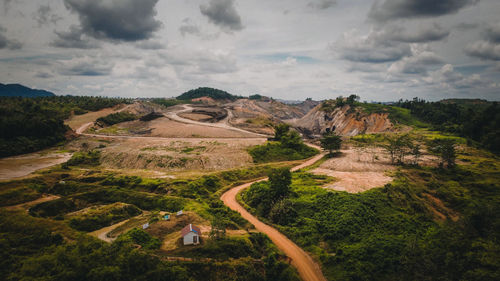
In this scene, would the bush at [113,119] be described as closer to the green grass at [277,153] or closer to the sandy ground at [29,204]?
the green grass at [277,153]

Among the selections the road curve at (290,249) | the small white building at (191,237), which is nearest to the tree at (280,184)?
the road curve at (290,249)

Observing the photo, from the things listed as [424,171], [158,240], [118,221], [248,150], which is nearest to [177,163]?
[248,150]

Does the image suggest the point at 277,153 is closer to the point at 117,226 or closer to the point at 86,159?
the point at 117,226

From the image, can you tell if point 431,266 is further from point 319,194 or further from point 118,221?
point 118,221

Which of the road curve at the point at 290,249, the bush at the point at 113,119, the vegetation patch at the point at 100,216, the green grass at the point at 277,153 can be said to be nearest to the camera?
the road curve at the point at 290,249

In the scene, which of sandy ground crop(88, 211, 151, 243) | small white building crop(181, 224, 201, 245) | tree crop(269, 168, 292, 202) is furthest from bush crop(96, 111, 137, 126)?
small white building crop(181, 224, 201, 245)

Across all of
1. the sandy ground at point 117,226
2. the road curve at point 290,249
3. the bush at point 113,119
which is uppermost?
the bush at point 113,119

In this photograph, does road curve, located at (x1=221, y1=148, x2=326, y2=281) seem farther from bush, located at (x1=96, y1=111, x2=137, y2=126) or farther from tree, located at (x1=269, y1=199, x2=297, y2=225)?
bush, located at (x1=96, y1=111, x2=137, y2=126)
